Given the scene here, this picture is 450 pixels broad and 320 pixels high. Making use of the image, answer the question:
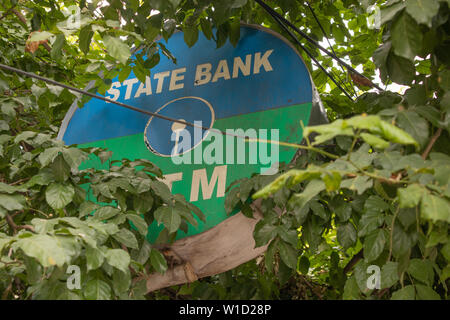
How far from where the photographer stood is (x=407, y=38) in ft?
5.07

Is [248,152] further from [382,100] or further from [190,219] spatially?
[382,100]

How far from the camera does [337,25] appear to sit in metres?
3.02

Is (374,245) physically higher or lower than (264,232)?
lower

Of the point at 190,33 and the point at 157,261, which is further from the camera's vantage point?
the point at 190,33

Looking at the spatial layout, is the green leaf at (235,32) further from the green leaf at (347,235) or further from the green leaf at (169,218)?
the green leaf at (347,235)

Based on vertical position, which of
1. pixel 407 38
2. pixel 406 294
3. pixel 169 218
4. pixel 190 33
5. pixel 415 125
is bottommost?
pixel 406 294

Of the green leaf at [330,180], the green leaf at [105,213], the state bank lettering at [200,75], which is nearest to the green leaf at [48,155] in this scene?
the green leaf at [105,213]

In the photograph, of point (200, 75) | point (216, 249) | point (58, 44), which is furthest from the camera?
point (200, 75)

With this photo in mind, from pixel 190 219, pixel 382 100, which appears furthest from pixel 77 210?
pixel 382 100

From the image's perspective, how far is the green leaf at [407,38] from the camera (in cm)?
154

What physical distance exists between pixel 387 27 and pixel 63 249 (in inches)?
56.4

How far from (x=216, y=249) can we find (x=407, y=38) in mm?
1134

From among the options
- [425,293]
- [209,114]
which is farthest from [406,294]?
[209,114]

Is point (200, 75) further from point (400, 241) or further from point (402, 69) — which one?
point (400, 241)
